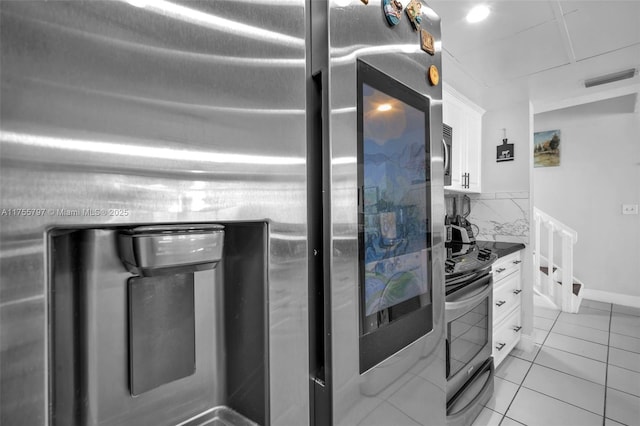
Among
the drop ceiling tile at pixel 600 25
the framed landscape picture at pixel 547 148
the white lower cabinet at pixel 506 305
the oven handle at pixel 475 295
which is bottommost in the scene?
the white lower cabinet at pixel 506 305

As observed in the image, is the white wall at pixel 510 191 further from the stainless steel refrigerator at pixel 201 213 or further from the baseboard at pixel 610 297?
the stainless steel refrigerator at pixel 201 213

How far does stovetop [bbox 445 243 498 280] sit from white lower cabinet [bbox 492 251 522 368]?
208 millimetres

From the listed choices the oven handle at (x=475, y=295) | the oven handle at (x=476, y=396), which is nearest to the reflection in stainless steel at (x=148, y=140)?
the oven handle at (x=475, y=295)

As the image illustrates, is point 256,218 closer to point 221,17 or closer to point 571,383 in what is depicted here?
point 221,17

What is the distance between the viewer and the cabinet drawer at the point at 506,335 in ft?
6.81

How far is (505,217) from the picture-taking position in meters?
2.80

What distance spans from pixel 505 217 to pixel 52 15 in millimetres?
3249

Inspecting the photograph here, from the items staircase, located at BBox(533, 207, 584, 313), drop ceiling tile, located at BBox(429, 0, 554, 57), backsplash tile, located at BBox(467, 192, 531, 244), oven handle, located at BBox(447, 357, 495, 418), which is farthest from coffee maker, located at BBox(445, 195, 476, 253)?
drop ceiling tile, located at BBox(429, 0, 554, 57)

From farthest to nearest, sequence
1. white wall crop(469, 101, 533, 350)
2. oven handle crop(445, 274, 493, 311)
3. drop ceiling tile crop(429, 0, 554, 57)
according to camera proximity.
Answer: white wall crop(469, 101, 533, 350) → drop ceiling tile crop(429, 0, 554, 57) → oven handle crop(445, 274, 493, 311)

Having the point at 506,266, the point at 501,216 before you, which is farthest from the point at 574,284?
the point at 506,266

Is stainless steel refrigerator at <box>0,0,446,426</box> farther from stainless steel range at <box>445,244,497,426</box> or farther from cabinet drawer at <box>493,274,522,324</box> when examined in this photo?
cabinet drawer at <box>493,274,522,324</box>

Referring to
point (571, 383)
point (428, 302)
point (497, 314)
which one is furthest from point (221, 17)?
point (571, 383)

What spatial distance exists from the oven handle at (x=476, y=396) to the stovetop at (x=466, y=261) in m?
0.60

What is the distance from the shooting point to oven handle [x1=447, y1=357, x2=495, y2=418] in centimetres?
133
